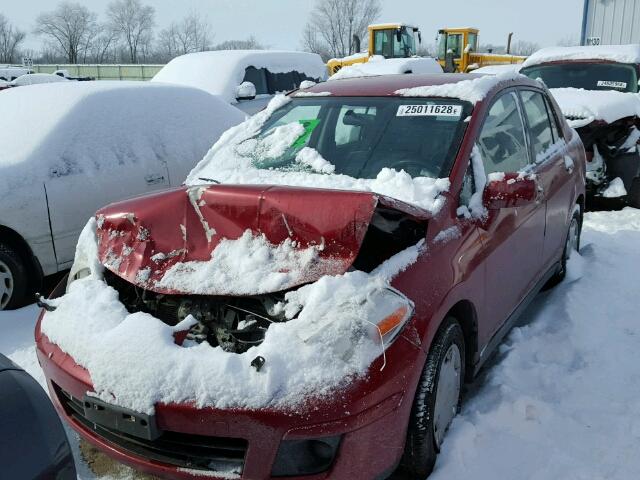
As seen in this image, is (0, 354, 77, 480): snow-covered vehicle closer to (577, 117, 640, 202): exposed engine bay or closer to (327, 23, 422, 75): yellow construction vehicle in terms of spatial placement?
(577, 117, 640, 202): exposed engine bay

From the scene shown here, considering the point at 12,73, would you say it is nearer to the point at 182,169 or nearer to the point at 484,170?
the point at 182,169

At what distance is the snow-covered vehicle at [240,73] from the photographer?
336 inches

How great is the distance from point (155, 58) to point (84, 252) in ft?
224

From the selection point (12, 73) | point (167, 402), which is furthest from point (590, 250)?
point (12, 73)

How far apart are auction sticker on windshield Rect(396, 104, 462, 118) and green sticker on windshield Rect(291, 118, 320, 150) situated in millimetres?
550

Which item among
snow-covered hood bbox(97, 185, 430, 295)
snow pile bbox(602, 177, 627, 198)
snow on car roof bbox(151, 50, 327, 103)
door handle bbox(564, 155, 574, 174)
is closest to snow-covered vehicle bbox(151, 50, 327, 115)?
snow on car roof bbox(151, 50, 327, 103)

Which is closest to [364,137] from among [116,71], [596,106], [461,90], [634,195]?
[461,90]

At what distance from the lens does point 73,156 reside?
437 centimetres

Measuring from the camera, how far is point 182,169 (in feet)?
16.6

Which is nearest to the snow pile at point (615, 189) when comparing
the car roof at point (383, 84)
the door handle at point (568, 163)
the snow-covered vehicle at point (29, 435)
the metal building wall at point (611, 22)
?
the door handle at point (568, 163)

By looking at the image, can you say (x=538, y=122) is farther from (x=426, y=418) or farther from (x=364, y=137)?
(x=426, y=418)

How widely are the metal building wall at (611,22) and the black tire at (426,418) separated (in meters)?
14.3

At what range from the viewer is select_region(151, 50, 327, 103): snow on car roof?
8.55 m

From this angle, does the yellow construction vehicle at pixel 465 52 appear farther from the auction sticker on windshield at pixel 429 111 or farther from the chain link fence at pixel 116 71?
the chain link fence at pixel 116 71
